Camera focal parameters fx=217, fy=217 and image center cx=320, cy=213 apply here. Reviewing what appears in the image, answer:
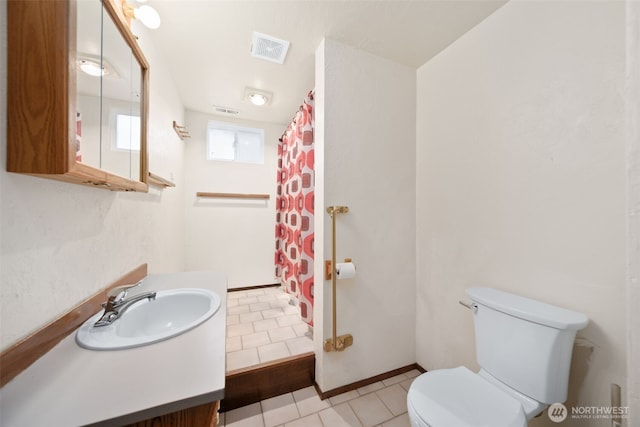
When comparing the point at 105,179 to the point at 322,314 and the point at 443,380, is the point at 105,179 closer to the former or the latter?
the point at 322,314

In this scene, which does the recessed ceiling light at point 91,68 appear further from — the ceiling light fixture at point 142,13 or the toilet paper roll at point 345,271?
the toilet paper roll at point 345,271

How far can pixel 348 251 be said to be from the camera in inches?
58.7

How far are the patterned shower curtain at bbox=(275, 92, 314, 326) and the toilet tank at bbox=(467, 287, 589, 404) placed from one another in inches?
42.9

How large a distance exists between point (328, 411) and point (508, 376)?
0.99 meters

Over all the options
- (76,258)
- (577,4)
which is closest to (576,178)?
(577,4)

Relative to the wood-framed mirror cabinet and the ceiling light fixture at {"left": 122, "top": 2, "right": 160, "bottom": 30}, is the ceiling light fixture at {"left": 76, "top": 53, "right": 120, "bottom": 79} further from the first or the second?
the ceiling light fixture at {"left": 122, "top": 2, "right": 160, "bottom": 30}

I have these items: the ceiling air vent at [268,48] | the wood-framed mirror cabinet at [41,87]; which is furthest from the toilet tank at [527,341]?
the ceiling air vent at [268,48]

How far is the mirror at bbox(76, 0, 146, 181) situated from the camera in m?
0.69

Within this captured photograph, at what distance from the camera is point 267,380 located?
142cm

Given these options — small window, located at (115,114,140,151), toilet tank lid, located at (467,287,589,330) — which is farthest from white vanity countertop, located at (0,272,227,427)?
toilet tank lid, located at (467,287,589,330)

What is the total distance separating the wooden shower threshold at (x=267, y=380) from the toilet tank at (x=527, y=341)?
3.50 ft

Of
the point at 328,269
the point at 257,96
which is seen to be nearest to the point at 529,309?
the point at 328,269

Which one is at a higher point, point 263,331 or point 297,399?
point 263,331

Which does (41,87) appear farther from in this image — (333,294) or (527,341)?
(527,341)
